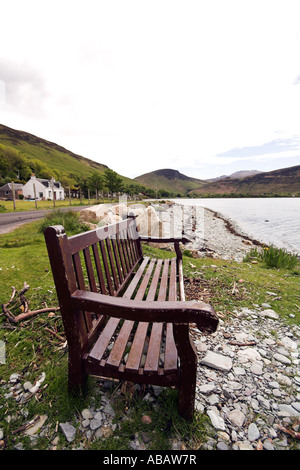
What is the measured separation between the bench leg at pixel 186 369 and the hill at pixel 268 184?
484 ft

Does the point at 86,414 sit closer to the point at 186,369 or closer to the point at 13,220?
the point at 186,369

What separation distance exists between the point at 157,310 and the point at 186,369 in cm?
56

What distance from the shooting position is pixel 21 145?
148m

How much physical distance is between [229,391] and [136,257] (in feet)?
9.05

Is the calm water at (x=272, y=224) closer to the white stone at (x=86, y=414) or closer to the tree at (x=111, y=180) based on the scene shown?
the white stone at (x=86, y=414)

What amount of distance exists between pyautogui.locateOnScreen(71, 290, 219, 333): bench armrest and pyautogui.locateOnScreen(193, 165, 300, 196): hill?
147407mm

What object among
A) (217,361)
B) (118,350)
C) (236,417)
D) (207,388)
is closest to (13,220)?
(118,350)

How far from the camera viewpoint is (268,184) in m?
143

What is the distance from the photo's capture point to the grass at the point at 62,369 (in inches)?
61.6

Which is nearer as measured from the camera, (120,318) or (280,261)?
(120,318)

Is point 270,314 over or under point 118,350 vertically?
under

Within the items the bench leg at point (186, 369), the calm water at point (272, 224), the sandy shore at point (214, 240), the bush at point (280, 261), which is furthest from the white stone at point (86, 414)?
the calm water at point (272, 224)
